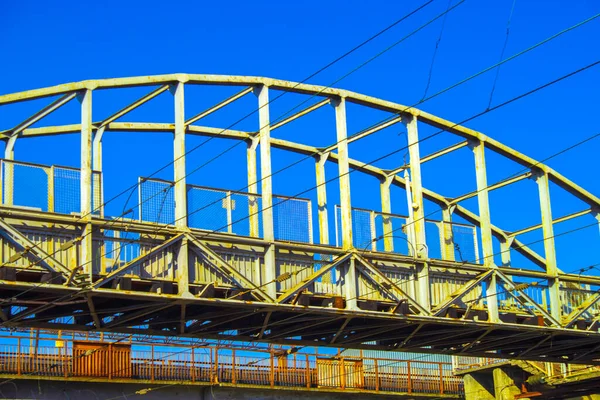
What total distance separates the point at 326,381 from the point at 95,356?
14.0 meters

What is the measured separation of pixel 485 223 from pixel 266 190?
9.24m

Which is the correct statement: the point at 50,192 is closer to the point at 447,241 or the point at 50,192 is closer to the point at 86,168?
the point at 86,168

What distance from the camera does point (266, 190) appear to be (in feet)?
103

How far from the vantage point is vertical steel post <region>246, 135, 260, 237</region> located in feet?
106

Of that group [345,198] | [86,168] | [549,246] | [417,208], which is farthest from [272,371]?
[86,168]

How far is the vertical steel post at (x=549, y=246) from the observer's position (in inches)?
1483

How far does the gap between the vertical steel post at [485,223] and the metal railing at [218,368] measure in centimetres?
943

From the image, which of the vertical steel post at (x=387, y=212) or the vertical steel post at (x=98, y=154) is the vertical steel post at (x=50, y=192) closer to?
the vertical steel post at (x=98, y=154)

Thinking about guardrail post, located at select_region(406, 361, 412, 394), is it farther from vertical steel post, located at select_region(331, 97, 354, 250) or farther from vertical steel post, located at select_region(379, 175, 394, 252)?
vertical steel post, located at select_region(331, 97, 354, 250)

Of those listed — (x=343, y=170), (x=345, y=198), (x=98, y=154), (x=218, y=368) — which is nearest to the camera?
(x=98, y=154)

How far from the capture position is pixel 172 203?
30.1 meters

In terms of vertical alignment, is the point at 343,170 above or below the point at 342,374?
above

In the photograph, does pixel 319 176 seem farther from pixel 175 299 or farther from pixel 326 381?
pixel 326 381

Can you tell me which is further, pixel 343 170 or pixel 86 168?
pixel 343 170
